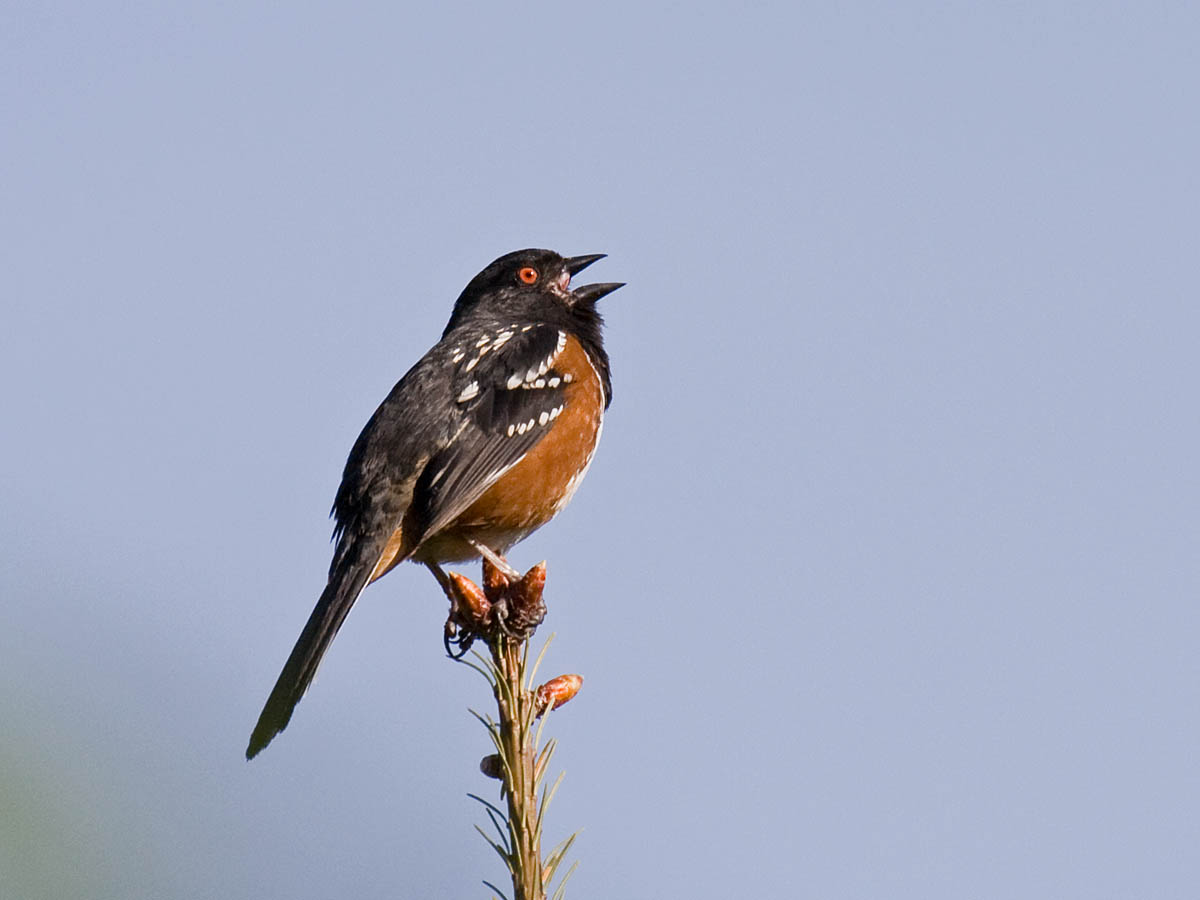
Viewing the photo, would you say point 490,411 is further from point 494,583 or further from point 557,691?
point 557,691

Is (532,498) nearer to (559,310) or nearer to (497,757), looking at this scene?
(559,310)

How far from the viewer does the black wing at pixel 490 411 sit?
4.12m

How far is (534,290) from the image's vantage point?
5219 millimetres

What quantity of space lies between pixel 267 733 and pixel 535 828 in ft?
3.88

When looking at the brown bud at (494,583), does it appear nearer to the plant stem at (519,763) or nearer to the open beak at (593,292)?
the plant stem at (519,763)

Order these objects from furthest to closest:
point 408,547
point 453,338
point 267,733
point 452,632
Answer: point 453,338 < point 408,547 < point 452,632 < point 267,733

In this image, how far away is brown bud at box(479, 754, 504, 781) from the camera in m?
2.31

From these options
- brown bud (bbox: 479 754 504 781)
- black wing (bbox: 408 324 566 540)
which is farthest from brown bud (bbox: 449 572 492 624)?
black wing (bbox: 408 324 566 540)

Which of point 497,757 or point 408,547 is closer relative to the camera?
point 497,757

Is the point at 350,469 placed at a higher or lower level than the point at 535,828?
higher

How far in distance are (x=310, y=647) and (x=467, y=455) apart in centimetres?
88

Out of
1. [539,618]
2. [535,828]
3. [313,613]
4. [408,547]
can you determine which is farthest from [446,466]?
[535,828]

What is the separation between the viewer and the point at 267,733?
10.3 ft

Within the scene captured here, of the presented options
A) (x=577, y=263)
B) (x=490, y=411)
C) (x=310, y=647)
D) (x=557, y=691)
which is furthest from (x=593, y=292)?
(x=557, y=691)
